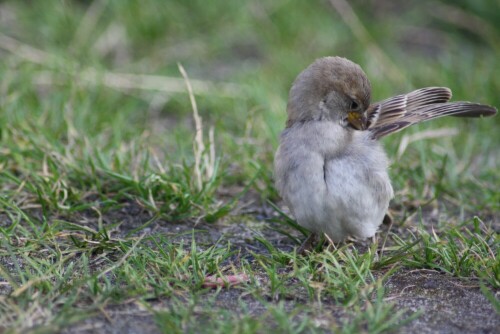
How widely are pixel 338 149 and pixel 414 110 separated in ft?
2.17

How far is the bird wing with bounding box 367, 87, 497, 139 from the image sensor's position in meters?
4.27

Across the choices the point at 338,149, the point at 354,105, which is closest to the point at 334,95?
the point at 354,105

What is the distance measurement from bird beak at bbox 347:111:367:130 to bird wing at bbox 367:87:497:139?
0.21 ft

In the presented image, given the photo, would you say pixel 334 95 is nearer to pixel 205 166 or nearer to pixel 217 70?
pixel 205 166

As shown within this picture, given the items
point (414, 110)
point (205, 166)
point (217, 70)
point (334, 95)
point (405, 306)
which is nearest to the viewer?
point (405, 306)

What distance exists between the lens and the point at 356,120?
4199 millimetres

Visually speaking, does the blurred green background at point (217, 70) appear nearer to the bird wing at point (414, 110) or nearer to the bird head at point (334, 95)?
the bird wing at point (414, 110)

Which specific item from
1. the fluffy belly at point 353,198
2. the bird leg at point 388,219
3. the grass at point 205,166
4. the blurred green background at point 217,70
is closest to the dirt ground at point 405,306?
the grass at point 205,166

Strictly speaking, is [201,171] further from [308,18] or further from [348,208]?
[308,18]

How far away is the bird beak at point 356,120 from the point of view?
419 centimetres

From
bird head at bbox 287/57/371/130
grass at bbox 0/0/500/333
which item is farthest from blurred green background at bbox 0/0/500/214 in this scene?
bird head at bbox 287/57/371/130

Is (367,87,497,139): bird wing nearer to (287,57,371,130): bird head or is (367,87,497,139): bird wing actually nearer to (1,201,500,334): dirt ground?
(287,57,371,130): bird head

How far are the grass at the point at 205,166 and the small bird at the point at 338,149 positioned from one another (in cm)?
20

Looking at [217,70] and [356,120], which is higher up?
[356,120]
